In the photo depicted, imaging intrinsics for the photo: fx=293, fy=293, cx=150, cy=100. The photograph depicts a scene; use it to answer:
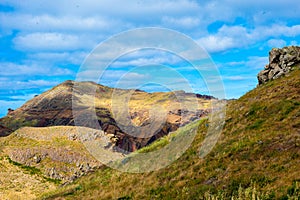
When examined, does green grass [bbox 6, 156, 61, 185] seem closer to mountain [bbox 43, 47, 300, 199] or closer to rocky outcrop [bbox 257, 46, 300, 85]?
mountain [bbox 43, 47, 300, 199]

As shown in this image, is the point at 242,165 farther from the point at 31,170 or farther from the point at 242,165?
the point at 31,170

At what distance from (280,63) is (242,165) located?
26.1m

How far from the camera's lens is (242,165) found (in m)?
17.0

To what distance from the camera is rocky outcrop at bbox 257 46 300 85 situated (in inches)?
1459

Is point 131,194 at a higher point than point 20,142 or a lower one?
lower

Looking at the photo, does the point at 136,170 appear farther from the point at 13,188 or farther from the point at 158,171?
the point at 13,188

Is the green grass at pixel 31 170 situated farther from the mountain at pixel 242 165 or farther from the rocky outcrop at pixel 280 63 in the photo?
the rocky outcrop at pixel 280 63

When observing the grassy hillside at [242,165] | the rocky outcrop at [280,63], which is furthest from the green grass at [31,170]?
the rocky outcrop at [280,63]

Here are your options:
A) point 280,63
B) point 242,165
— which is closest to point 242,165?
point 242,165

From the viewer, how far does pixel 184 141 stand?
31.2m

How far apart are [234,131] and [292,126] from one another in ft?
19.1

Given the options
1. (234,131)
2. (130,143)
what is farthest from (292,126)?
(130,143)

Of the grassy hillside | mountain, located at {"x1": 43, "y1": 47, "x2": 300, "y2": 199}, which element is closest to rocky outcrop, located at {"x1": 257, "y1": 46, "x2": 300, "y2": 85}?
mountain, located at {"x1": 43, "y1": 47, "x2": 300, "y2": 199}

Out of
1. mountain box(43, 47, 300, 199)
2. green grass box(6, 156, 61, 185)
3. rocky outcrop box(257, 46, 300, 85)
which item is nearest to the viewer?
mountain box(43, 47, 300, 199)
